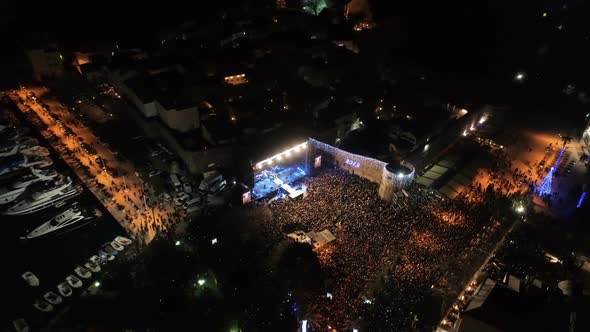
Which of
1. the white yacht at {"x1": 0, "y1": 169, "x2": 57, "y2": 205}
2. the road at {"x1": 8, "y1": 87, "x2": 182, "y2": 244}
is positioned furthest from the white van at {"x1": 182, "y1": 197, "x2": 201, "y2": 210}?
the white yacht at {"x1": 0, "y1": 169, "x2": 57, "y2": 205}

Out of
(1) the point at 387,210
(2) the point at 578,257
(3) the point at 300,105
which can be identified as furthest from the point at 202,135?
(2) the point at 578,257

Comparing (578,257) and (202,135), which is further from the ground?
(202,135)

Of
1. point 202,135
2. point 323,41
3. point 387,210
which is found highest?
point 323,41

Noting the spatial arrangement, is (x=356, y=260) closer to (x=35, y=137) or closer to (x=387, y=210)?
(x=387, y=210)

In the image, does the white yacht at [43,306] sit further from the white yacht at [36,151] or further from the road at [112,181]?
the white yacht at [36,151]

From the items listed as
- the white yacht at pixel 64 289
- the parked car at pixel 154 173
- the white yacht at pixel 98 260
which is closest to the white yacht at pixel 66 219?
the white yacht at pixel 98 260

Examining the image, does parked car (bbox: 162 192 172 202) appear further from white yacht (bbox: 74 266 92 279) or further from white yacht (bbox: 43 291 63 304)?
white yacht (bbox: 43 291 63 304)
